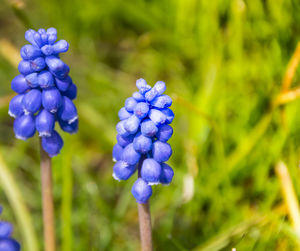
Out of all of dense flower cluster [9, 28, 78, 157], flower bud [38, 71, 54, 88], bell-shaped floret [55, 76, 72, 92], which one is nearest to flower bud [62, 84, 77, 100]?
dense flower cluster [9, 28, 78, 157]

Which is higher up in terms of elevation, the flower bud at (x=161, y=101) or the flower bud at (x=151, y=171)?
the flower bud at (x=161, y=101)

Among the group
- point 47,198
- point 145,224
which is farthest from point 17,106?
point 145,224

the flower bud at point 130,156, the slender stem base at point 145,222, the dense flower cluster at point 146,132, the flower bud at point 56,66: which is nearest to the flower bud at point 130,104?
the dense flower cluster at point 146,132

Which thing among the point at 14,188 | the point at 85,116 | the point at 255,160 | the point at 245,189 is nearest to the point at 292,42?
the point at 255,160

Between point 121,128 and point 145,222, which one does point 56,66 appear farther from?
point 145,222

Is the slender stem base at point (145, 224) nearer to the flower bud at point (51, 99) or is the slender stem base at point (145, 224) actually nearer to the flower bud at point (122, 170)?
the flower bud at point (122, 170)

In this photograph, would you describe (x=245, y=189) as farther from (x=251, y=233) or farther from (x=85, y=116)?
(x=85, y=116)

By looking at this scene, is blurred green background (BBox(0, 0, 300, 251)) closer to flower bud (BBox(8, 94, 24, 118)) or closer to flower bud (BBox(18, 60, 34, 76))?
flower bud (BBox(8, 94, 24, 118))
